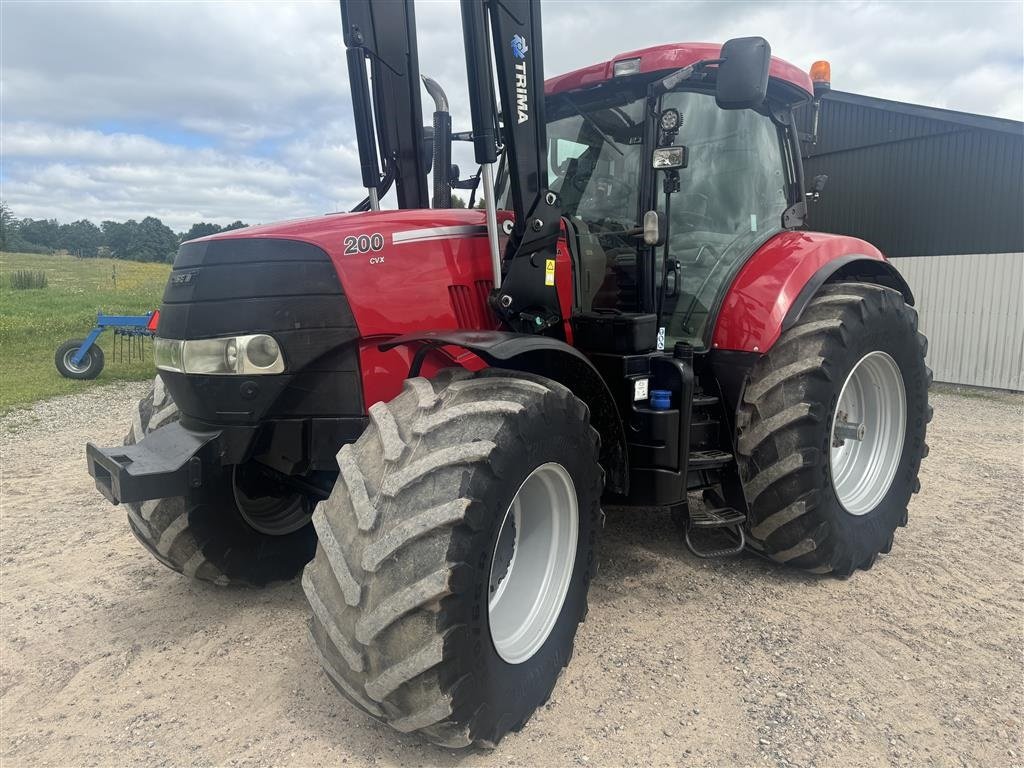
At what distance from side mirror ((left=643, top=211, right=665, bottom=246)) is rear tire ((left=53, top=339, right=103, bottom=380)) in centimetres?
995

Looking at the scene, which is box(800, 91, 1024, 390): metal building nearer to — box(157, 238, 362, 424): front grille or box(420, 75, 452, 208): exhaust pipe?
box(420, 75, 452, 208): exhaust pipe

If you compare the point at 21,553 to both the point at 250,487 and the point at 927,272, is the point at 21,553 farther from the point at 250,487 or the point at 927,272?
the point at 927,272

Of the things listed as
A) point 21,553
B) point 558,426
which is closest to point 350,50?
point 558,426

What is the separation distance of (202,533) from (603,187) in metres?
2.40

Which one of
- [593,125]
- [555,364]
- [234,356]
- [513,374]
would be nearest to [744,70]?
[593,125]

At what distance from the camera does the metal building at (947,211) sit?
10000mm

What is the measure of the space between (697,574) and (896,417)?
1.51m

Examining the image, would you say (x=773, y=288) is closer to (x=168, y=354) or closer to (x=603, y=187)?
(x=603, y=187)

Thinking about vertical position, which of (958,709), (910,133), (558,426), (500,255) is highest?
(910,133)

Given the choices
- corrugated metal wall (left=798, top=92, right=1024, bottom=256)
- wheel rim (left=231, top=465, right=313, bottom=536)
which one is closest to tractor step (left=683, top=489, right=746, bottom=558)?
wheel rim (left=231, top=465, right=313, bottom=536)

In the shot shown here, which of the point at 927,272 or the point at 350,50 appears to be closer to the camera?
the point at 350,50

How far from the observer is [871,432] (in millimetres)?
4039

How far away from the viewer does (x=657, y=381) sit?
124 inches

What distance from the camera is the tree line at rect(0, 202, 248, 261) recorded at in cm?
4816
